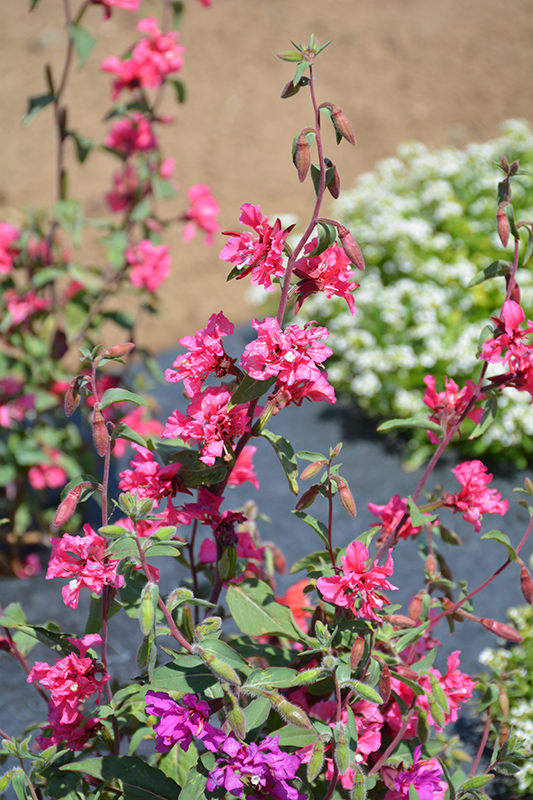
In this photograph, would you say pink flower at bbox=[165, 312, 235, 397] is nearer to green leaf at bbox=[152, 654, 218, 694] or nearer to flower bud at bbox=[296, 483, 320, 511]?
flower bud at bbox=[296, 483, 320, 511]

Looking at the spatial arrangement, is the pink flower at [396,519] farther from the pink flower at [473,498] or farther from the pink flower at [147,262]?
the pink flower at [147,262]

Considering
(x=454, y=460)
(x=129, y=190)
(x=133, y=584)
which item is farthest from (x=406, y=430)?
(x=133, y=584)

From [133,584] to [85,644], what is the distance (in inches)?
4.9

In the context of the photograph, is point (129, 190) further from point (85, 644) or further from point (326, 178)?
point (85, 644)

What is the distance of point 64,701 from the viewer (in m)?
0.92

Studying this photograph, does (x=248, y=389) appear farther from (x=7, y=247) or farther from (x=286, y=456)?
(x=7, y=247)

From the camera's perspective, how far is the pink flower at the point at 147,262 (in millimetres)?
1978

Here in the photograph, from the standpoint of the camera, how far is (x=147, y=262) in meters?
1.99

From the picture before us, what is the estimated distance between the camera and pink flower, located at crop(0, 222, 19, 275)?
6.22 ft

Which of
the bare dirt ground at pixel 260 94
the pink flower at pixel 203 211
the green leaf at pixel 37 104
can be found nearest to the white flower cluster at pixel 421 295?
the pink flower at pixel 203 211

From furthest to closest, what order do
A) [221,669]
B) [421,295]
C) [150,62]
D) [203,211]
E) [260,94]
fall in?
[260,94]
[421,295]
[203,211]
[150,62]
[221,669]

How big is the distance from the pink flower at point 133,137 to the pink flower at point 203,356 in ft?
4.21

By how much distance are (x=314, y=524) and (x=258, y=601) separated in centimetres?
17

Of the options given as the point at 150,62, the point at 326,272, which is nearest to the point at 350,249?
the point at 326,272
